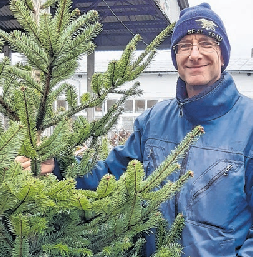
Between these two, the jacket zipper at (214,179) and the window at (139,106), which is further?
the window at (139,106)

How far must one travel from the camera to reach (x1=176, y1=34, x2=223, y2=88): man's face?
1.78m

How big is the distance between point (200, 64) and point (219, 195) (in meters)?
0.60

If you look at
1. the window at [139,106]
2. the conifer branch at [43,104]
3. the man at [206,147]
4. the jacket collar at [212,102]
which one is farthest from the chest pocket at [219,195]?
the window at [139,106]

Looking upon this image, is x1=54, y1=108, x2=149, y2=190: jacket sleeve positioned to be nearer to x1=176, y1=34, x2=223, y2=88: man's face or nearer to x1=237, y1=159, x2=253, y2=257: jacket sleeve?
x1=176, y1=34, x2=223, y2=88: man's face

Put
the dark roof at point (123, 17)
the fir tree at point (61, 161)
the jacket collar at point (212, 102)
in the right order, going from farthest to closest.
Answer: the dark roof at point (123, 17) → the jacket collar at point (212, 102) → the fir tree at point (61, 161)

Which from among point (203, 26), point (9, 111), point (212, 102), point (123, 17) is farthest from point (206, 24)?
point (123, 17)

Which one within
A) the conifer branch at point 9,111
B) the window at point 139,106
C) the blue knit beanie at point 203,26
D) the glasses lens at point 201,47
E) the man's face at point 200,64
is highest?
the blue knit beanie at point 203,26

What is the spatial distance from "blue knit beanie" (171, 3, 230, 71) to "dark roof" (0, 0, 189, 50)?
6.16 m

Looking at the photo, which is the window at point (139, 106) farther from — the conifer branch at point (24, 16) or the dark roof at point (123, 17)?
the conifer branch at point (24, 16)

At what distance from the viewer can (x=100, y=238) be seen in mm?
1330

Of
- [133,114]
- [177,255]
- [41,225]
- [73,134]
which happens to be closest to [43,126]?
[73,134]

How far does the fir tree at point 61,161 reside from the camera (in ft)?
3.21

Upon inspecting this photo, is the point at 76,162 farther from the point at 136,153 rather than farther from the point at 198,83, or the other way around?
the point at 198,83

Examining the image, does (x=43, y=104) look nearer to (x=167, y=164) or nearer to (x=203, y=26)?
(x=167, y=164)
